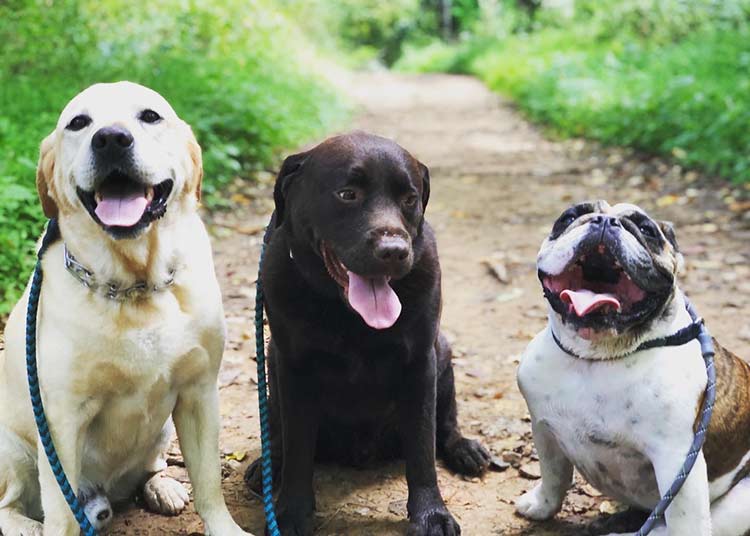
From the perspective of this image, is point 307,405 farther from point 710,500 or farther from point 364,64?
point 364,64

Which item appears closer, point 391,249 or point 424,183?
point 391,249

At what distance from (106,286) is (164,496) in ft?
3.06

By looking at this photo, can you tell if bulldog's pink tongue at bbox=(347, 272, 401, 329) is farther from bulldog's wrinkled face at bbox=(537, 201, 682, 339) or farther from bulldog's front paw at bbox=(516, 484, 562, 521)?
bulldog's front paw at bbox=(516, 484, 562, 521)

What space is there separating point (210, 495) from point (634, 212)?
1694 millimetres

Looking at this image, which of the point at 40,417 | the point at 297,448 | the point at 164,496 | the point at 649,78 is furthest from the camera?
the point at 649,78

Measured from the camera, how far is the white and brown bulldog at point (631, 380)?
256 cm

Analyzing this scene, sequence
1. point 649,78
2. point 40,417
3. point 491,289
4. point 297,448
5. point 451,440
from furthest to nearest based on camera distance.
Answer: point 649,78
point 491,289
point 451,440
point 297,448
point 40,417

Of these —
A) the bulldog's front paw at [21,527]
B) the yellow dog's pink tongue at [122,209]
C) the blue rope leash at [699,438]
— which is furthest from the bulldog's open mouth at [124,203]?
the blue rope leash at [699,438]

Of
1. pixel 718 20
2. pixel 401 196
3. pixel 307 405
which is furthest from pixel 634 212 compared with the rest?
pixel 718 20

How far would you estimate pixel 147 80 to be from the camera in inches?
340

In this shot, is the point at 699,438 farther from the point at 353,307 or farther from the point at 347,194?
the point at 347,194

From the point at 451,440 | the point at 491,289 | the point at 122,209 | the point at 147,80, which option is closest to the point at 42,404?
the point at 122,209

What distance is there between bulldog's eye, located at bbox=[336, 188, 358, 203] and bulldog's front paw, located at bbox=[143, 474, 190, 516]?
1319 millimetres

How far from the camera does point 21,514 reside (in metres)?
2.88
